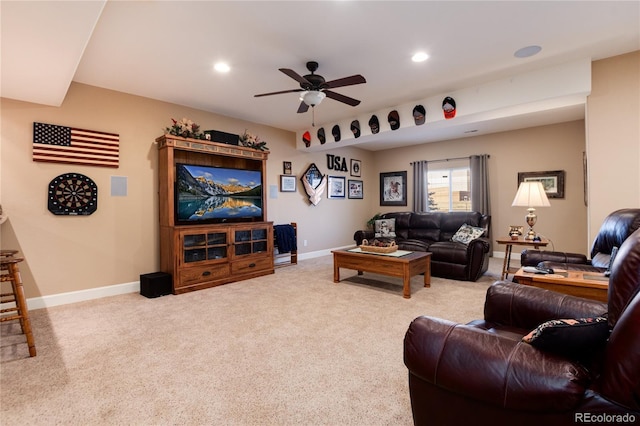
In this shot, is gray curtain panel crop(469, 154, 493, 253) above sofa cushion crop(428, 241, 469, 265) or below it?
above

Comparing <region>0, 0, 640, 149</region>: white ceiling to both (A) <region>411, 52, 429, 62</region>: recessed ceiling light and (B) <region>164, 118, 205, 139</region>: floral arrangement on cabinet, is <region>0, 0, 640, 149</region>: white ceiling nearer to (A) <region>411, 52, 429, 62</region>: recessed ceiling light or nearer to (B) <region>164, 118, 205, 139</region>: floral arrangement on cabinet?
(A) <region>411, 52, 429, 62</region>: recessed ceiling light

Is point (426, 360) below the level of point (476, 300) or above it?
above

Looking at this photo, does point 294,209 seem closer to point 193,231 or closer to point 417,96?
point 193,231

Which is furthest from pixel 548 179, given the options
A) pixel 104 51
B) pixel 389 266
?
pixel 104 51

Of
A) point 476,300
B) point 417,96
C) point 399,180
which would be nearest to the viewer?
point 476,300

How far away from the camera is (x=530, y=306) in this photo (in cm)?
173

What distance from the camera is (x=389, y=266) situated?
3945 mm

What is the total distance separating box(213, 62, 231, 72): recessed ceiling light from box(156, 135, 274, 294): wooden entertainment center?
1.22m

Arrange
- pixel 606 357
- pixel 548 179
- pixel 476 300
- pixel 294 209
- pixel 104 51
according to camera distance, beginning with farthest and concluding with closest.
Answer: pixel 294 209 → pixel 548 179 → pixel 476 300 → pixel 104 51 → pixel 606 357

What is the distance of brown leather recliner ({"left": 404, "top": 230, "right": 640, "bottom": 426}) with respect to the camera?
0.92m

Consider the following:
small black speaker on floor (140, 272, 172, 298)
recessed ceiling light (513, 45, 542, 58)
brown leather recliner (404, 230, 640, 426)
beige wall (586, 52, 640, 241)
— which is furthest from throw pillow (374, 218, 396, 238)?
brown leather recliner (404, 230, 640, 426)

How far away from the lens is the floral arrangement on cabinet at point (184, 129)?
429 centimetres

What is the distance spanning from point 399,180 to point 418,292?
14.5 ft

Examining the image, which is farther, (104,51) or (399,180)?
(399,180)
